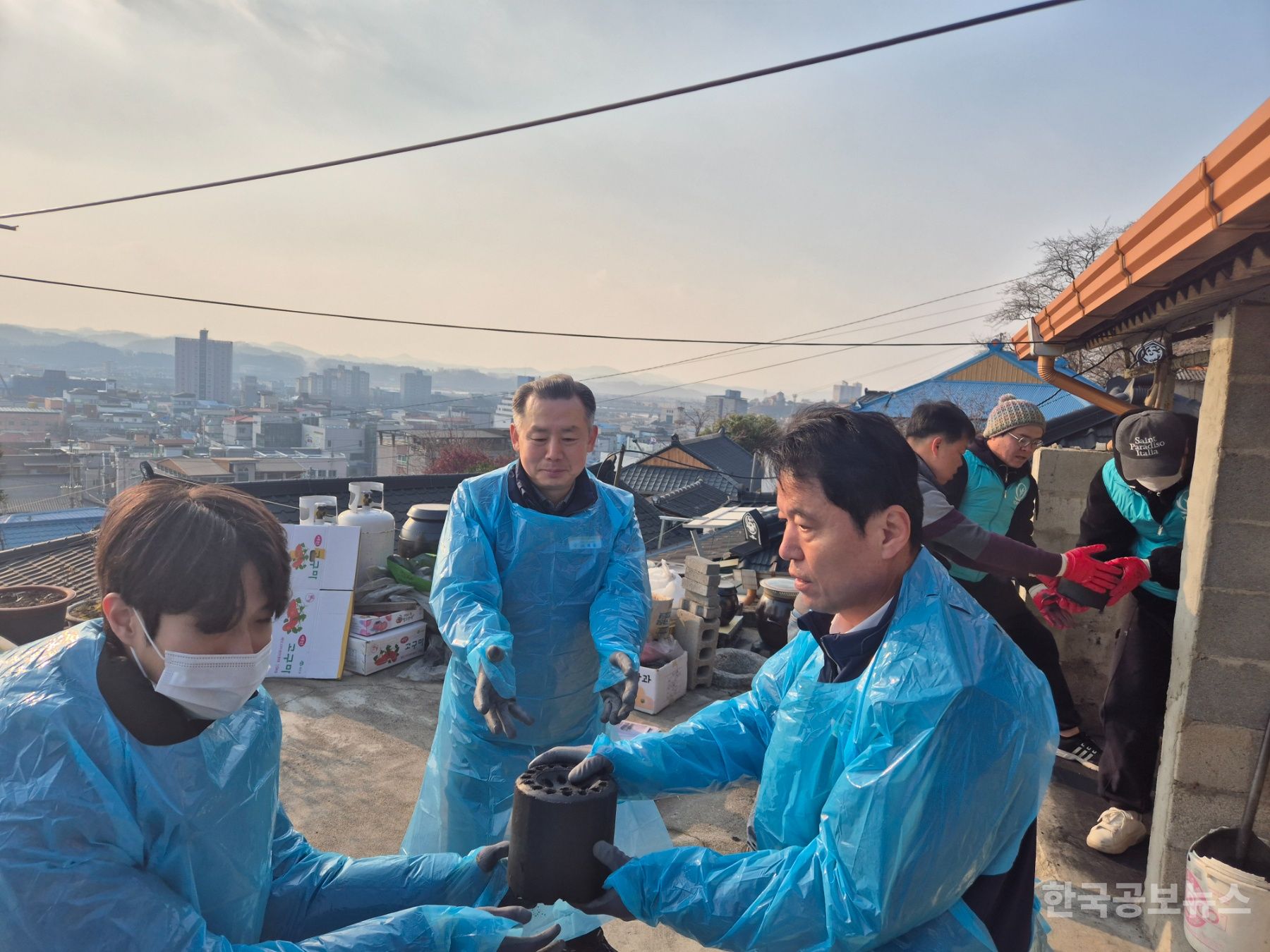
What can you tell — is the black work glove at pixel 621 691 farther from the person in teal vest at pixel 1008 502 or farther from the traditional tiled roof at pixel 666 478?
the traditional tiled roof at pixel 666 478

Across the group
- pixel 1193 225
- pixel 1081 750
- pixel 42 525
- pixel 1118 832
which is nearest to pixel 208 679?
pixel 1193 225

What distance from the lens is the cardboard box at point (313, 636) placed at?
195 inches

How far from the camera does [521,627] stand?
2420 mm

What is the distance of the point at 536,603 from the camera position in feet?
7.94

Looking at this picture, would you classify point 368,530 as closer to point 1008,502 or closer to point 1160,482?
point 1008,502

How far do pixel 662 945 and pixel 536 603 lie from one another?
129cm

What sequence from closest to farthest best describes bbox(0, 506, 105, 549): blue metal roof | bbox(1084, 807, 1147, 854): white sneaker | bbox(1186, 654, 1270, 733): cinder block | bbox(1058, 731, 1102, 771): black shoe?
bbox(1186, 654, 1270, 733): cinder block, bbox(1084, 807, 1147, 854): white sneaker, bbox(1058, 731, 1102, 771): black shoe, bbox(0, 506, 105, 549): blue metal roof

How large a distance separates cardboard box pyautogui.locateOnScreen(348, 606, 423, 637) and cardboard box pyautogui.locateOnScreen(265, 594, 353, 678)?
64 mm

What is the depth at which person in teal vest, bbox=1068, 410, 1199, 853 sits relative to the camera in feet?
10.1

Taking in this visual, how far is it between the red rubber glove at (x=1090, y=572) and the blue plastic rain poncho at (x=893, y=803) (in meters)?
2.21

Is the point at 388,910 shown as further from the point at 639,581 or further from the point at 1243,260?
the point at 1243,260

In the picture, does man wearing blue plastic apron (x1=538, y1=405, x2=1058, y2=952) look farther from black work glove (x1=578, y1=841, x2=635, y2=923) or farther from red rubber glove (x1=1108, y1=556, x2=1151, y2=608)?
red rubber glove (x1=1108, y1=556, x2=1151, y2=608)

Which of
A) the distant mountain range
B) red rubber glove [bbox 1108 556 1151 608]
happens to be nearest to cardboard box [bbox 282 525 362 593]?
red rubber glove [bbox 1108 556 1151 608]

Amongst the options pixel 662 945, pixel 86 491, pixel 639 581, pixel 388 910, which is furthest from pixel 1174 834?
pixel 86 491
